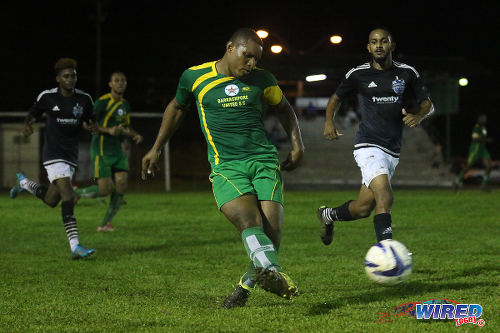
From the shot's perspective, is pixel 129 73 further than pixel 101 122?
Yes

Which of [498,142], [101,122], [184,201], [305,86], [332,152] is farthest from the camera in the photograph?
[498,142]

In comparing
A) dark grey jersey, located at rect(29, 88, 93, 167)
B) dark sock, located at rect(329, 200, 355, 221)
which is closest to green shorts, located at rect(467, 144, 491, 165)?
dark sock, located at rect(329, 200, 355, 221)

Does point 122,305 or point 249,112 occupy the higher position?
point 249,112

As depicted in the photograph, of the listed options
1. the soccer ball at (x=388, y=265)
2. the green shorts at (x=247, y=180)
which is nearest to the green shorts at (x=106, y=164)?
the green shorts at (x=247, y=180)

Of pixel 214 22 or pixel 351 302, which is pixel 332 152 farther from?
pixel 351 302

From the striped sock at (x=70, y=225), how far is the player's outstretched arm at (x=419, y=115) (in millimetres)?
4267

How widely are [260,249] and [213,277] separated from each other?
2.33 meters

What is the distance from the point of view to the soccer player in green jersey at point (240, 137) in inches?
229

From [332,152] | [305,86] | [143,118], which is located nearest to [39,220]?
[143,118]

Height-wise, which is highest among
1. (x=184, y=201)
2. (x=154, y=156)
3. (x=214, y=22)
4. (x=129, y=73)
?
(x=214, y=22)

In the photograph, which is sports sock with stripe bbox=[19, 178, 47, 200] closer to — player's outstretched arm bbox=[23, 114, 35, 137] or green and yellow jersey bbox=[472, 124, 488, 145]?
player's outstretched arm bbox=[23, 114, 35, 137]

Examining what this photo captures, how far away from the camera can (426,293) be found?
665 cm

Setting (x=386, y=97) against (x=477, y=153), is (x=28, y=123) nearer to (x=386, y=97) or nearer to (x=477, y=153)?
(x=386, y=97)

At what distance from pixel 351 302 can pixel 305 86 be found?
132 feet
